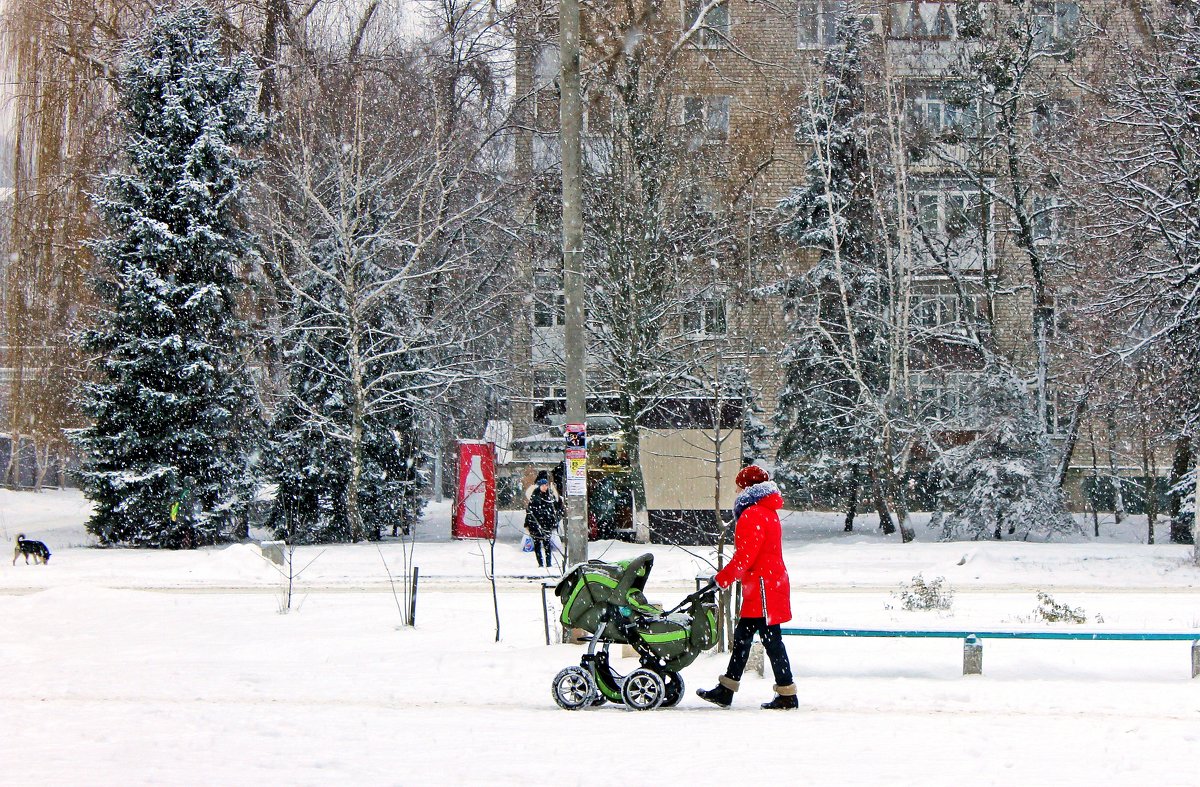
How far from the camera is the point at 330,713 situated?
880 cm

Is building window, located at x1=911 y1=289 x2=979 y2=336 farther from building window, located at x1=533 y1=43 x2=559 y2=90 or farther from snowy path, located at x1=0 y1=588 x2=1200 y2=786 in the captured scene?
snowy path, located at x1=0 y1=588 x2=1200 y2=786

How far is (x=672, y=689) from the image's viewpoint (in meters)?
8.97

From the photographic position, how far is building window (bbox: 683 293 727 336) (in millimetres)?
31609

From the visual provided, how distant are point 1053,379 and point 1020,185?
17.5 feet

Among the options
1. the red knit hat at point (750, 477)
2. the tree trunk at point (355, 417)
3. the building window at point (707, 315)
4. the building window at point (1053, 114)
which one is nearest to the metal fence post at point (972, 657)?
the red knit hat at point (750, 477)

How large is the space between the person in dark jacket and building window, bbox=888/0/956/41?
628 inches

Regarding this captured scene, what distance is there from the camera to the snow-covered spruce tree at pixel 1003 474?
99.8ft

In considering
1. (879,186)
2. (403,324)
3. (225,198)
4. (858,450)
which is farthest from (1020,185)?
(225,198)

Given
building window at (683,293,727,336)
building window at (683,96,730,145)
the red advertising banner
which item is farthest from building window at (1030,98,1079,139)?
the red advertising banner

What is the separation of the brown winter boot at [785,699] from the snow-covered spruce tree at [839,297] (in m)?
24.1

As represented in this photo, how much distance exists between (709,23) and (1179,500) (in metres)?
19.9

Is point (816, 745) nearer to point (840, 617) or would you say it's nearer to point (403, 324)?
point (840, 617)

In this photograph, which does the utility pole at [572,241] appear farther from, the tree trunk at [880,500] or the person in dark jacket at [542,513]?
the tree trunk at [880,500]

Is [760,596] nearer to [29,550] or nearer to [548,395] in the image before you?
[29,550]
